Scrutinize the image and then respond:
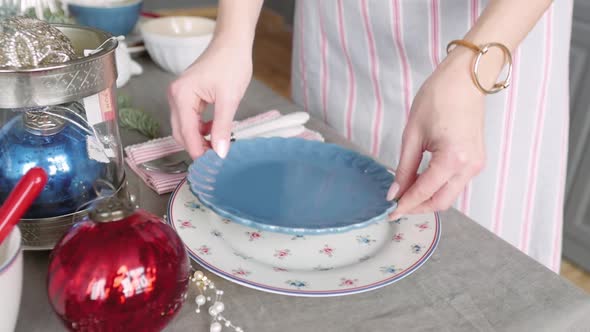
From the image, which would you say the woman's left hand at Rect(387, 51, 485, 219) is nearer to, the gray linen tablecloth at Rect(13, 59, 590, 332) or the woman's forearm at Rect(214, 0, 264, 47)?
the gray linen tablecloth at Rect(13, 59, 590, 332)

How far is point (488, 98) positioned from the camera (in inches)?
32.4

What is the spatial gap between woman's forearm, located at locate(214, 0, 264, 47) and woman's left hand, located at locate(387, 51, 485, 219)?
0.74 ft

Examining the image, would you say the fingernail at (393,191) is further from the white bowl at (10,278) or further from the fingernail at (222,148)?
the white bowl at (10,278)

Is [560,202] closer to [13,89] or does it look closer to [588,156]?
[588,156]

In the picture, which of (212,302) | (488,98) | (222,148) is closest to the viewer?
(212,302)

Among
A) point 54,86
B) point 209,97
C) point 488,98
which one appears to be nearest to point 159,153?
point 209,97

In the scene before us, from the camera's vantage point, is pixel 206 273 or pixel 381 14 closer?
pixel 206 273

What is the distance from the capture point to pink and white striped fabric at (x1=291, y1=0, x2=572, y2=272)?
799 millimetres

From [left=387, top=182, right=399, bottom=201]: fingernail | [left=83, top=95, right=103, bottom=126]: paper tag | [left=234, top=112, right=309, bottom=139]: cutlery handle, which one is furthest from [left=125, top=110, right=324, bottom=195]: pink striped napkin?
[left=387, top=182, right=399, bottom=201]: fingernail

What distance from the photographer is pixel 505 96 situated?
81 cm

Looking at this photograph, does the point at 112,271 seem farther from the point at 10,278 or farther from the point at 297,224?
the point at 297,224

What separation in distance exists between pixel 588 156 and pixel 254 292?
1306 millimetres

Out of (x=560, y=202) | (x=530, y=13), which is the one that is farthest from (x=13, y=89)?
(x=560, y=202)

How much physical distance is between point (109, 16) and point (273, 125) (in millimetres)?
440
